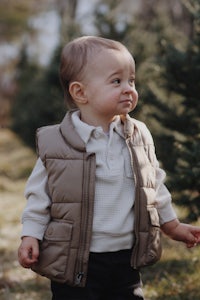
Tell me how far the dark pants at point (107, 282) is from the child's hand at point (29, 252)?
0.18m

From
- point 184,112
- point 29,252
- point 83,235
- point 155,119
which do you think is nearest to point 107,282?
point 83,235

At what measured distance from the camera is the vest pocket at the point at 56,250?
2.38m

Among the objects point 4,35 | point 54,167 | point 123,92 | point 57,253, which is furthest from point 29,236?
point 4,35

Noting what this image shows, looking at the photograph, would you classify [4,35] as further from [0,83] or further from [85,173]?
[85,173]

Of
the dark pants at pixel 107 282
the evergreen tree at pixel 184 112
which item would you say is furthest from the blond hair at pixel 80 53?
the evergreen tree at pixel 184 112

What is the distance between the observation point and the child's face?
8.00 feet

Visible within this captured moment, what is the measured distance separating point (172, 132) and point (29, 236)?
10.5 feet

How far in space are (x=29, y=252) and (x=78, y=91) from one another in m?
0.76

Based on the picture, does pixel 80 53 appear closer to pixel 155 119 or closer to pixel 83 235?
pixel 83 235

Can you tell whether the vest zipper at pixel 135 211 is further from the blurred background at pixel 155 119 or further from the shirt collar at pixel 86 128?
the blurred background at pixel 155 119

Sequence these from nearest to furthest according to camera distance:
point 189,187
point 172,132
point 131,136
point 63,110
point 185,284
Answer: point 131,136
point 185,284
point 189,187
point 172,132
point 63,110

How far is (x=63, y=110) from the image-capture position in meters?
10.3

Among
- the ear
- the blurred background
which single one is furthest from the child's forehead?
the blurred background

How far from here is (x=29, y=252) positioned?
2.44 metres
